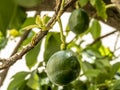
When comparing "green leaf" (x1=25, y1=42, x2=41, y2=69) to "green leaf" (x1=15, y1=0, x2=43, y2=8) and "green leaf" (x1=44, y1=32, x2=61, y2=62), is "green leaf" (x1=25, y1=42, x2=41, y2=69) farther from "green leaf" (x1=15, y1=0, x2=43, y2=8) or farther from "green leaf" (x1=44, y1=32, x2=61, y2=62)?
"green leaf" (x1=15, y1=0, x2=43, y2=8)

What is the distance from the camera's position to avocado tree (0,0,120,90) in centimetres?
47

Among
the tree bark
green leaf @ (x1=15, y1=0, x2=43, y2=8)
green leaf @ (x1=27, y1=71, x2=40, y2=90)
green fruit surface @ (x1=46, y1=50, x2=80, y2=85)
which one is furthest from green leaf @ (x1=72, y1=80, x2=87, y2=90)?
green leaf @ (x1=15, y1=0, x2=43, y2=8)

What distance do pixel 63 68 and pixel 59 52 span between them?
0.12 ft

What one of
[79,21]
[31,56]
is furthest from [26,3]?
[31,56]

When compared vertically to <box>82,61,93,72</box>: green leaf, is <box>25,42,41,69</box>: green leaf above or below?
above

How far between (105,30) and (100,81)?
1.13 metres

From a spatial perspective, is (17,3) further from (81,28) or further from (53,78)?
(81,28)

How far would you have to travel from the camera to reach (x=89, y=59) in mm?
1096

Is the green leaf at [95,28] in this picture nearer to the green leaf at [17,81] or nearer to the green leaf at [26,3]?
the green leaf at [17,81]

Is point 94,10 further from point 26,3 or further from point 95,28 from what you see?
point 26,3

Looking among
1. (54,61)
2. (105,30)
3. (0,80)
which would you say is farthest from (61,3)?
(105,30)

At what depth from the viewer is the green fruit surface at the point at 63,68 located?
0.52 m

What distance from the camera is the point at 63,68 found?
527 mm

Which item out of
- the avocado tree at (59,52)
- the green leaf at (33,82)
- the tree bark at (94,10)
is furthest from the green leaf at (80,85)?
the tree bark at (94,10)
